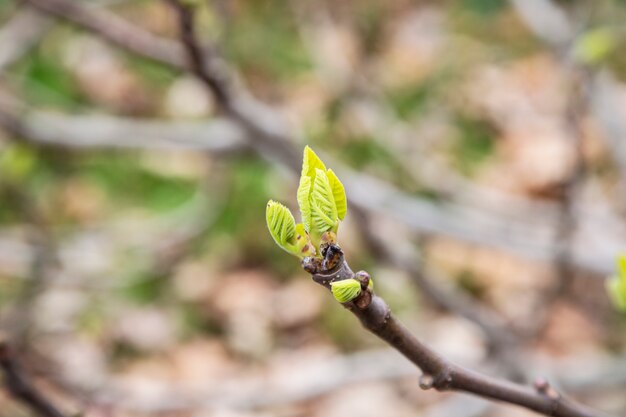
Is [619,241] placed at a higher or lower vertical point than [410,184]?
lower

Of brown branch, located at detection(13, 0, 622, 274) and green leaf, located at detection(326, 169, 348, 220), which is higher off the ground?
brown branch, located at detection(13, 0, 622, 274)

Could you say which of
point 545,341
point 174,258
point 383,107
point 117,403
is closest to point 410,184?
point 383,107

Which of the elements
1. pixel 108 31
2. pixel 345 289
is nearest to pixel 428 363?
pixel 345 289

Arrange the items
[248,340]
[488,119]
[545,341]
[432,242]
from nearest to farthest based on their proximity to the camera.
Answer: [545,341]
[248,340]
[432,242]
[488,119]

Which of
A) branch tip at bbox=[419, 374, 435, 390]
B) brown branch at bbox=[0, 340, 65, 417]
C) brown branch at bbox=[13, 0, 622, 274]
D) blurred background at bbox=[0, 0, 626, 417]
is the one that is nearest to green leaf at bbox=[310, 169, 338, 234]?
branch tip at bbox=[419, 374, 435, 390]

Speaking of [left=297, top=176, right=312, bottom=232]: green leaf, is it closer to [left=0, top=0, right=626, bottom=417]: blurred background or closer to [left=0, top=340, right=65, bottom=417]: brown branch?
[left=0, top=340, right=65, bottom=417]: brown branch

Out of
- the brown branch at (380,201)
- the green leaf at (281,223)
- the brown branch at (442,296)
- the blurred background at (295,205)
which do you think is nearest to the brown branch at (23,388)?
the green leaf at (281,223)

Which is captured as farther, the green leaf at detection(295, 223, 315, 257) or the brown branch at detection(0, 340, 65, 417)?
the brown branch at detection(0, 340, 65, 417)

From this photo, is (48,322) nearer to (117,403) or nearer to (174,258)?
(174,258)
